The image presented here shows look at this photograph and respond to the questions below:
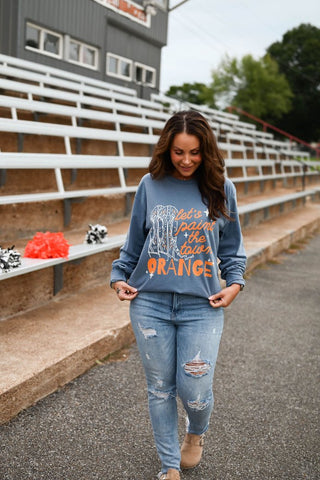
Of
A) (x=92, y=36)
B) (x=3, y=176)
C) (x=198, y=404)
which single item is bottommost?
(x=198, y=404)

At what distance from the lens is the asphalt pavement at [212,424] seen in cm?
219

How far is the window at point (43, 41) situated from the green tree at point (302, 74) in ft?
133

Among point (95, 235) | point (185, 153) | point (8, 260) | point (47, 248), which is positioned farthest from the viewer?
point (95, 235)

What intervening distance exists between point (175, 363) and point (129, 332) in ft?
4.79

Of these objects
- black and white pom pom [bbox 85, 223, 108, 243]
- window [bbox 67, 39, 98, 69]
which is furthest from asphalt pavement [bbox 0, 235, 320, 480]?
window [bbox 67, 39, 98, 69]

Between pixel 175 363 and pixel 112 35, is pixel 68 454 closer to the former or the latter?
pixel 175 363

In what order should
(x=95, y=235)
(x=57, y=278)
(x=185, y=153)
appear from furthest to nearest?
(x=95, y=235) → (x=57, y=278) → (x=185, y=153)

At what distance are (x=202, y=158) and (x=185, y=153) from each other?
75 mm

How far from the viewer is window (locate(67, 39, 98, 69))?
495 inches

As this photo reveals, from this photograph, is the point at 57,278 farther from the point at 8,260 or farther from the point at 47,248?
the point at 8,260

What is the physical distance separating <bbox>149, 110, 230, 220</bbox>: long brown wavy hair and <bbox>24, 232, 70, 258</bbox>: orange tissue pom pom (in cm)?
156

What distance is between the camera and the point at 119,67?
14.3m

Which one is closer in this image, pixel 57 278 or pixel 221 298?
pixel 221 298

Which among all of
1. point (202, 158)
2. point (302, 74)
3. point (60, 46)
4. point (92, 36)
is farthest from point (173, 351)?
→ point (302, 74)
